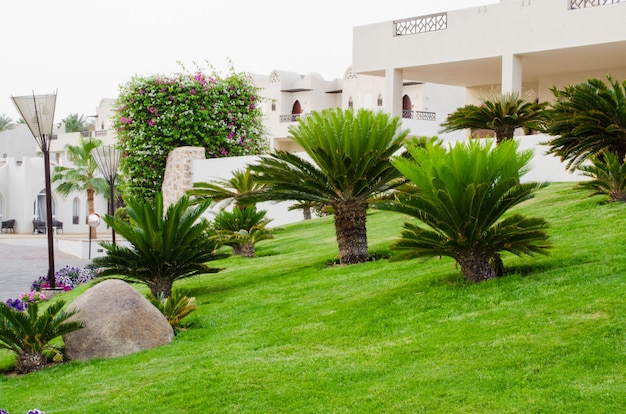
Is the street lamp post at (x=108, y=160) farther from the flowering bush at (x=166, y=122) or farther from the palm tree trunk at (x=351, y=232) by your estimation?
the palm tree trunk at (x=351, y=232)

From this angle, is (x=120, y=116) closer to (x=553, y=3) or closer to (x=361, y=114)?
(x=553, y=3)

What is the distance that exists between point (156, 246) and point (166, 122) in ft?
49.1

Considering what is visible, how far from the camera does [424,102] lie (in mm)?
41781

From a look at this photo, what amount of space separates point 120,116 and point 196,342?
19.2 m

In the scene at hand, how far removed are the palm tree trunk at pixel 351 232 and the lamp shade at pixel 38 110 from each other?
5970 mm

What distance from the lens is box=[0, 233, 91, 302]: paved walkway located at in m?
20.4

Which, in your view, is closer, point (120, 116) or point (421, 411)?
point (421, 411)

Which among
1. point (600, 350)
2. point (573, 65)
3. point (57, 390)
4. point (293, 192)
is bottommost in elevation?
point (57, 390)

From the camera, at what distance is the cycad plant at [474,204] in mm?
Result: 9641

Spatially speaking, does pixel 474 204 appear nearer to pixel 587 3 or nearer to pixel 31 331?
pixel 31 331

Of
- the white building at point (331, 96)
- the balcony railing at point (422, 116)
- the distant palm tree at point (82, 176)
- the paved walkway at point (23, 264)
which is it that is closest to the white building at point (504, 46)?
the balcony railing at point (422, 116)

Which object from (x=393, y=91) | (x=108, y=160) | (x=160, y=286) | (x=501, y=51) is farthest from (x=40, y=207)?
(x=160, y=286)

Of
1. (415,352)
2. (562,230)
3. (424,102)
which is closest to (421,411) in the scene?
(415,352)

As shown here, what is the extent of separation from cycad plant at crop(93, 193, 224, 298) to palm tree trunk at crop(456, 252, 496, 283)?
429 cm
